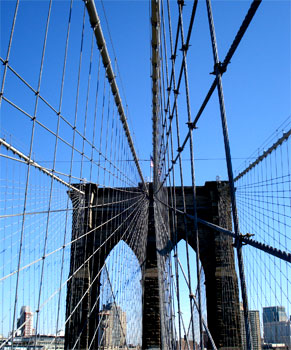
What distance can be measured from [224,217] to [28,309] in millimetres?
12018

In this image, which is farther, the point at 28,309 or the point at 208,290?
the point at 208,290

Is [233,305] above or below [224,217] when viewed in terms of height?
below

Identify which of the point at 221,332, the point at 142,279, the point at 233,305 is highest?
the point at 142,279

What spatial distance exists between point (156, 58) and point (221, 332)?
986cm

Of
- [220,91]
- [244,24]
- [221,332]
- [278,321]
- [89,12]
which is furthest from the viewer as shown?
[221,332]

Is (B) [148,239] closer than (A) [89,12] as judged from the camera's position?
No

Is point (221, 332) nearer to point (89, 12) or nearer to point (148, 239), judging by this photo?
point (148, 239)

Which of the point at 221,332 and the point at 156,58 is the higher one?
the point at 156,58

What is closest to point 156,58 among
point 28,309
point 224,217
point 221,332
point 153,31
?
point 153,31

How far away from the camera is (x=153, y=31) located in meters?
7.23

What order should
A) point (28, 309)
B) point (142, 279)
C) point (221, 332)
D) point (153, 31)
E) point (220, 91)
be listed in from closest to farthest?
point (220, 91), point (28, 309), point (153, 31), point (221, 332), point (142, 279)

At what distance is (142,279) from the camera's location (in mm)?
15195

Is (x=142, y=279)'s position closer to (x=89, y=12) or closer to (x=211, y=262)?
(x=211, y=262)

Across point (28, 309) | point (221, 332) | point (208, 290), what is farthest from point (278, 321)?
point (208, 290)
